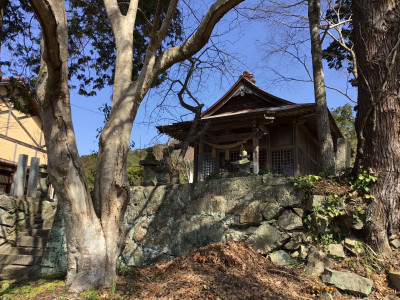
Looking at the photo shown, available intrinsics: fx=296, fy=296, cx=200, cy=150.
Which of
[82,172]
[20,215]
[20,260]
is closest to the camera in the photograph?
[82,172]

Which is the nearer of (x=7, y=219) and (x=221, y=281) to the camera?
(x=221, y=281)

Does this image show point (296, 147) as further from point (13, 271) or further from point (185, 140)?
point (13, 271)

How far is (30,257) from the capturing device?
6875mm

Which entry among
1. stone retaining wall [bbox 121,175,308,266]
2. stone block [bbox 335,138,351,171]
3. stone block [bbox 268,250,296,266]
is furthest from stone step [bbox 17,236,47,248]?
stone block [bbox 335,138,351,171]

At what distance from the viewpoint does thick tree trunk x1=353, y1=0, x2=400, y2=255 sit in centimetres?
452

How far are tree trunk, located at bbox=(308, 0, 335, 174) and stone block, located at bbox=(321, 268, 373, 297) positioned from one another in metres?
3.09

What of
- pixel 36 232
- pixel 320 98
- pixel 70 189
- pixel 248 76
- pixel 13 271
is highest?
pixel 248 76

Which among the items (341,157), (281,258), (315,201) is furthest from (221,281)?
(341,157)

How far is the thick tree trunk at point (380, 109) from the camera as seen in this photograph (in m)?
4.52

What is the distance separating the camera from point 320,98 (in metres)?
7.25

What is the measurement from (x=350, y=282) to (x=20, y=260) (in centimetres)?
Result: 688

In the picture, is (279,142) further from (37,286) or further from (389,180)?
(37,286)

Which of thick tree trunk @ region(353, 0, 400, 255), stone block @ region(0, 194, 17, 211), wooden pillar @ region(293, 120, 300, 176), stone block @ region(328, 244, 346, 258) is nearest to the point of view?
stone block @ region(328, 244, 346, 258)

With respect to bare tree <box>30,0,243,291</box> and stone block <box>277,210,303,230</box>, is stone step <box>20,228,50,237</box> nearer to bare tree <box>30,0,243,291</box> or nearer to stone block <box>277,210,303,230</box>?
bare tree <box>30,0,243,291</box>
